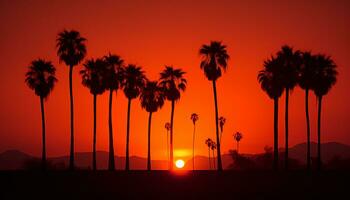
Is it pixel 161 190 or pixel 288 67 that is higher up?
pixel 288 67

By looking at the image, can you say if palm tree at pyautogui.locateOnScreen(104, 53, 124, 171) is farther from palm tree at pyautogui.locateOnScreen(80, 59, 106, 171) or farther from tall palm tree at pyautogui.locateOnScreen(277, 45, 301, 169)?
tall palm tree at pyautogui.locateOnScreen(277, 45, 301, 169)

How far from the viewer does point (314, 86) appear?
76.2m

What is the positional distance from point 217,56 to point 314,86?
1498 centimetres

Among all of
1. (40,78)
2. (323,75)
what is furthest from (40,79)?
(323,75)

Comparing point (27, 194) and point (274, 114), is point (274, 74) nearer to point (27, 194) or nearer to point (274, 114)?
point (274, 114)

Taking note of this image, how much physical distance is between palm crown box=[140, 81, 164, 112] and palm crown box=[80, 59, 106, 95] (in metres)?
13.2

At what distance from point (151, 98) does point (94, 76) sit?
49.2ft

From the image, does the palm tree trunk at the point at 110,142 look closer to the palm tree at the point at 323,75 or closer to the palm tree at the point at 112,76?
the palm tree at the point at 112,76

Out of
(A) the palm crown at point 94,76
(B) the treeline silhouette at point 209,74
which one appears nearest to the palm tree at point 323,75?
(B) the treeline silhouette at point 209,74

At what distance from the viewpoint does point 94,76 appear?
78750 mm

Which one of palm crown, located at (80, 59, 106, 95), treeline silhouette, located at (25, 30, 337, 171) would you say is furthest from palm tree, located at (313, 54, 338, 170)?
palm crown, located at (80, 59, 106, 95)

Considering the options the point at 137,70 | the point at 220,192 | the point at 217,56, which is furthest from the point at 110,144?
the point at 220,192

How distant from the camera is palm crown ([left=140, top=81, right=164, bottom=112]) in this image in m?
90.8

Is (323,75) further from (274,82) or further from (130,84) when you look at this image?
(130,84)
